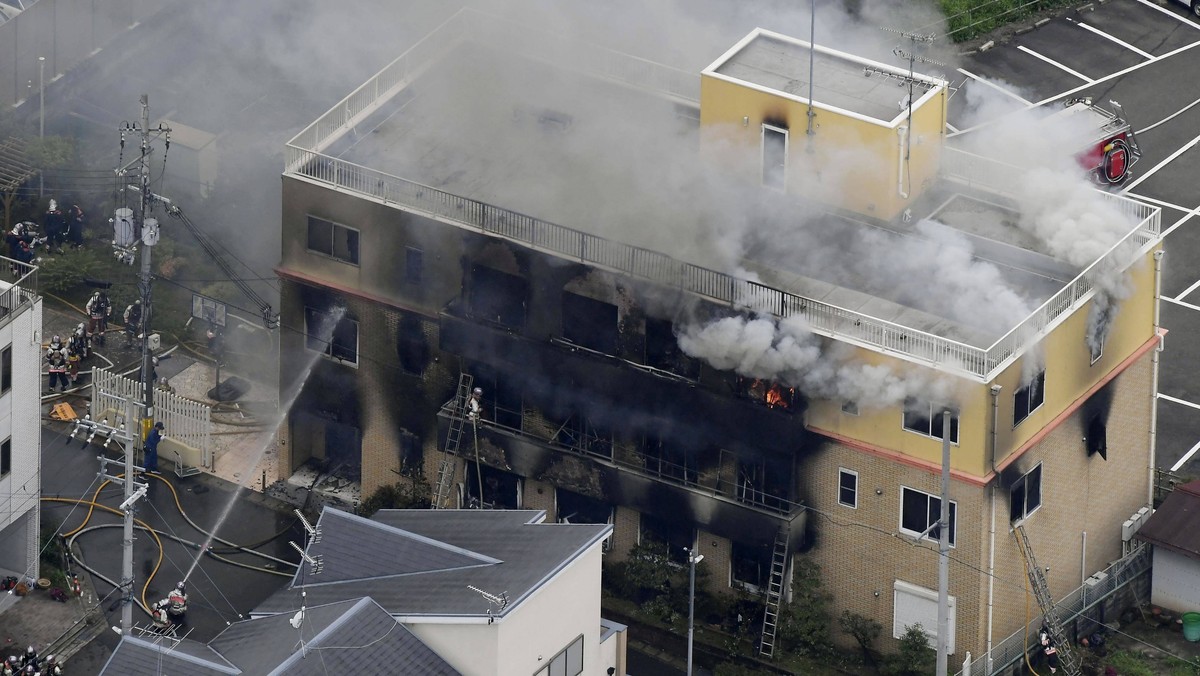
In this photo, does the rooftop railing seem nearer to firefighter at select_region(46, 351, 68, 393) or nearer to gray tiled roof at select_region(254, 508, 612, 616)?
gray tiled roof at select_region(254, 508, 612, 616)

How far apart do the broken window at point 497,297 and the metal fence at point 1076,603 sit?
14.1 metres

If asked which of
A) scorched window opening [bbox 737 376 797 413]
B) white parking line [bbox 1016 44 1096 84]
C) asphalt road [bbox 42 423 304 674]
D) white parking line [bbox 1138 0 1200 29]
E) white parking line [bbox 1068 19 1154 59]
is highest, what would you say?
scorched window opening [bbox 737 376 797 413]

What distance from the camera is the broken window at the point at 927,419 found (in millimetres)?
67062

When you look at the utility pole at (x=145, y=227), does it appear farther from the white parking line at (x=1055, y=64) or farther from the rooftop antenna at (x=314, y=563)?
the white parking line at (x=1055, y=64)

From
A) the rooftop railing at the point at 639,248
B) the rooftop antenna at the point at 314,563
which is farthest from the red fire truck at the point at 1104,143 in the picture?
the rooftop antenna at the point at 314,563

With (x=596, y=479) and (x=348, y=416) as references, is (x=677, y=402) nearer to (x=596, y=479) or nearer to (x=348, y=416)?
(x=596, y=479)

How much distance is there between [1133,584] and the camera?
73250 millimetres

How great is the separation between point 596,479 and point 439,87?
40.3ft

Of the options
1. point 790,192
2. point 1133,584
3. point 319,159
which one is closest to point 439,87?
point 319,159

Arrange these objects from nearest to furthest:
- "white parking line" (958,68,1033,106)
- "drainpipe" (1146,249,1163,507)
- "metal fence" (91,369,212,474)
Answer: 1. "drainpipe" (1146,249,1163,507)
2. "metal fence" (91,369,212,474)
3. "white parking line" (958,68,1033,106)

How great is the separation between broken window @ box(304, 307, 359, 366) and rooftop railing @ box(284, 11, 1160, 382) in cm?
375

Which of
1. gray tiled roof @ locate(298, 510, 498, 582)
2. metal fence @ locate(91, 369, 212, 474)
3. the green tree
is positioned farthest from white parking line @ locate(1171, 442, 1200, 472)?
metal fence @ locate(91, 369, 212, 474)

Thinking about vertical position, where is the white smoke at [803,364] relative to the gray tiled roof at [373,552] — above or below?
above

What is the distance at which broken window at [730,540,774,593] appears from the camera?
71188 mm
